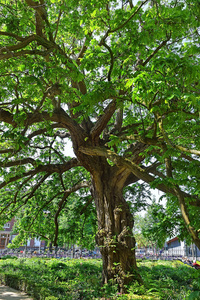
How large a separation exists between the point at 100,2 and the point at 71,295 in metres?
7.30

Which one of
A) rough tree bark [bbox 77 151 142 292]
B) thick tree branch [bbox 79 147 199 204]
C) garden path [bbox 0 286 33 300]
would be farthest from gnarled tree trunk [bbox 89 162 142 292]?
garden path [bbox 0 286 33 300]

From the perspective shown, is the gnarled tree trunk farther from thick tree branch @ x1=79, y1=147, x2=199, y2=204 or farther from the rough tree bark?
thick tree branch @ x1=79, y1=147, x2=199, y2=204

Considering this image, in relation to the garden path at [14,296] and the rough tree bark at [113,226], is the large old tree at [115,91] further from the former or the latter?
the garden path at [14,296]

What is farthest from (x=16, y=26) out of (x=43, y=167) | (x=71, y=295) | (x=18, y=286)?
(x=18, y=286)

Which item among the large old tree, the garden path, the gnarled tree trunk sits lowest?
the garden path

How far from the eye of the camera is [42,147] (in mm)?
10844

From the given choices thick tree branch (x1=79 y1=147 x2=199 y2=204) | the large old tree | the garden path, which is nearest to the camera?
the large old tree

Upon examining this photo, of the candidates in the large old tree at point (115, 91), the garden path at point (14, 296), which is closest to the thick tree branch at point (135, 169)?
the large old tree at point (115, 91)

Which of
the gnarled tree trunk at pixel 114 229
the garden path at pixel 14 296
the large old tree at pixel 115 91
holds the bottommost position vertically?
the garden path at pixel 14 296

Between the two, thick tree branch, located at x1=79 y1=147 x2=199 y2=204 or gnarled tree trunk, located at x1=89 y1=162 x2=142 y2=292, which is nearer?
thick tree branch, located at x1=79 y1=147 x2=199 y2=204

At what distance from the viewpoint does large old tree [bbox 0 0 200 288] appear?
4.44m

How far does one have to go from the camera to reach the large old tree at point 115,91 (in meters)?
4.44

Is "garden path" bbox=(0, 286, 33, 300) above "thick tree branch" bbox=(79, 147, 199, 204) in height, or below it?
below

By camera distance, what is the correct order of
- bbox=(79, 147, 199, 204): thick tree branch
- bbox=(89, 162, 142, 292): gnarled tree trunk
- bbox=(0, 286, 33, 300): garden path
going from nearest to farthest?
1. bbox=(79, 147, 199, 204): thick tree branch
2. bbox=(89, 162, 142, 292): gnarled tree trunk
3. bbox=(0, 286, 33, 300): garden path
